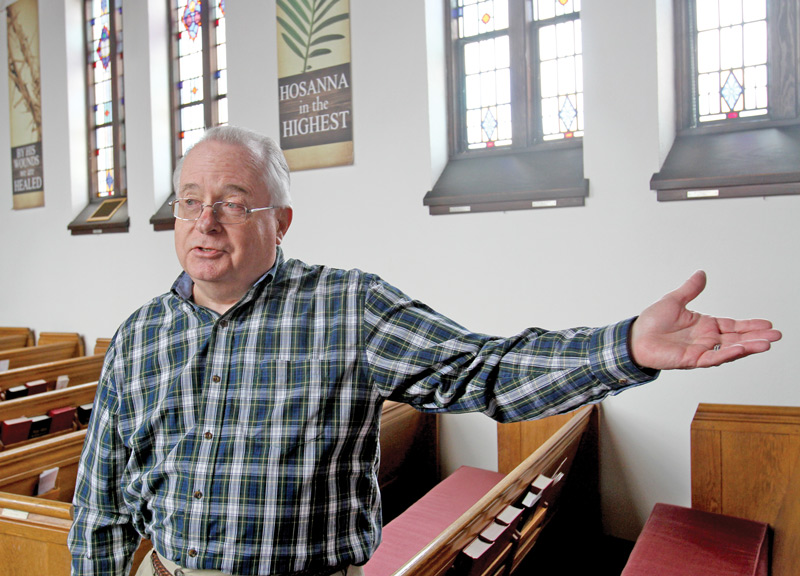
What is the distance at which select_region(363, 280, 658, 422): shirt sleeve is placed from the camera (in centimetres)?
105

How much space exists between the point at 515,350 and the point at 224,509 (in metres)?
0.62

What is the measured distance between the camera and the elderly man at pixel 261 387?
1.15m

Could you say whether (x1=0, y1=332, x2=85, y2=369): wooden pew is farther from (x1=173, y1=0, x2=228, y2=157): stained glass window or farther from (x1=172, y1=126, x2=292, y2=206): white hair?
(x1=172, y1=126, x2=292, y2=206): white hair

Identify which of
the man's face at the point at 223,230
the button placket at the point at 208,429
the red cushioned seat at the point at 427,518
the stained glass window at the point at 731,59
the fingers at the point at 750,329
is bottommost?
the red cushioned seat at the point at 427,518

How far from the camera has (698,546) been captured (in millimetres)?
2676

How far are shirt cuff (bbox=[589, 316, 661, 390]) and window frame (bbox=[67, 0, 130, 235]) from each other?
624 centimetres

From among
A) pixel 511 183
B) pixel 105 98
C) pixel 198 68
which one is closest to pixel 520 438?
pixel 511 183

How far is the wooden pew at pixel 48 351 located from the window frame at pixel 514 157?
4.24 metres

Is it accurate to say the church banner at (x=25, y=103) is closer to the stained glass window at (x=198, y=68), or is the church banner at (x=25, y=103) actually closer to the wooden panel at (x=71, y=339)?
the wooden panel at (x=71, y=339)

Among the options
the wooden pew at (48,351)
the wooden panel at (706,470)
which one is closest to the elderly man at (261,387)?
the wooden panel at (706,470)

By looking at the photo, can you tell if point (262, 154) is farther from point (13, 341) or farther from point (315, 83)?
point (13, 341)

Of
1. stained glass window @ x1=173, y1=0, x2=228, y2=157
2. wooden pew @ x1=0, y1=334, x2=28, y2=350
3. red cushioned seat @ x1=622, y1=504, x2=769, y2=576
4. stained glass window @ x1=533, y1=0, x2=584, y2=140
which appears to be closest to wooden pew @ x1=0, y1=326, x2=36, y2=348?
wooden pew @ x1=0, y1=334, x2=28, y2=350

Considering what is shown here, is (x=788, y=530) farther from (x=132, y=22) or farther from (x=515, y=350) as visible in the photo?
(x=132, y=22)

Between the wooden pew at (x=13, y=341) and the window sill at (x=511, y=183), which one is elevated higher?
the window sill at (x=511, y=183)
